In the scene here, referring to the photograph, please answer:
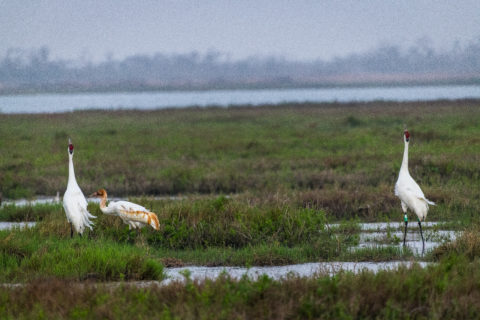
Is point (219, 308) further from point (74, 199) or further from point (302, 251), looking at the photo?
point (74, 199)

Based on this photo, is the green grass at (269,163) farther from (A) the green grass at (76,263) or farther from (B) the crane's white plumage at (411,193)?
(A) the green grass at (76,263)

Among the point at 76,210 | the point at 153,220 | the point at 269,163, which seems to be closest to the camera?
the point at 76,210

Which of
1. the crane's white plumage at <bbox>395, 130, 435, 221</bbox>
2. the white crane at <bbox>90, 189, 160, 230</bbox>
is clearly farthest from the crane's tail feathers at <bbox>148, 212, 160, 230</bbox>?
the crane's white plumage at <bbox>395, 130, 435, 221</bbox>

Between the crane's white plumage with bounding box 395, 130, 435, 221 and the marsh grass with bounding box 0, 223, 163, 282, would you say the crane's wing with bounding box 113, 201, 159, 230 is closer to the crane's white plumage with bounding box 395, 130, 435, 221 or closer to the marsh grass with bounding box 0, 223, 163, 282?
the marsh grass with bounding box 0, 223, 163, 282

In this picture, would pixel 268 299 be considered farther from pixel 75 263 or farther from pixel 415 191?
pixel 415 191

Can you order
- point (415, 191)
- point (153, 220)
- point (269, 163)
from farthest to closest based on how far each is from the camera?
point (269, 163) → point (415, 191) → point (153, 220)

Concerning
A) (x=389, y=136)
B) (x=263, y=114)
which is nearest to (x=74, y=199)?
(x=389, y=136)

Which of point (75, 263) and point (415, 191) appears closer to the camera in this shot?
point (75, 263)

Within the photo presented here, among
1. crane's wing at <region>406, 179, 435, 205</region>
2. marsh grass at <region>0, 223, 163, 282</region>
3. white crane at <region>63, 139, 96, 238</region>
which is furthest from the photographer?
crane's wing at <region>406, 179, 435, 205</region>

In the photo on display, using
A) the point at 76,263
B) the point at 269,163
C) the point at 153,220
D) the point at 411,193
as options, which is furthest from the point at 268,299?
the point at 269,163

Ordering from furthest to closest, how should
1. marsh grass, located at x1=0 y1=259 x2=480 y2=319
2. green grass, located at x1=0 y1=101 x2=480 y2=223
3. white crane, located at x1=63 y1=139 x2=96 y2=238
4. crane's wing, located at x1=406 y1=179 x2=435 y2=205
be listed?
green grass, located at x1=0 y1=101 x2=480 y2=223
crane's wing, located at x1=406 y1=179 x2=435 y2=205
white crane, located at x1=63 y1=139 x2=96 y2=238
marsh grass, located at x1=0 y1=259 x2=480 y2=319

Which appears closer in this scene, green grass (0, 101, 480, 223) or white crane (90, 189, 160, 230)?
white crane (90, 189, 160, 230)

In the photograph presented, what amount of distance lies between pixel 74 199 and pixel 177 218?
1805 mm

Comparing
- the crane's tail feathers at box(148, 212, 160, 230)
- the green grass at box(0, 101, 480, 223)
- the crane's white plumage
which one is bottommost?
the green grass at box(0, 101, 480, 223)
